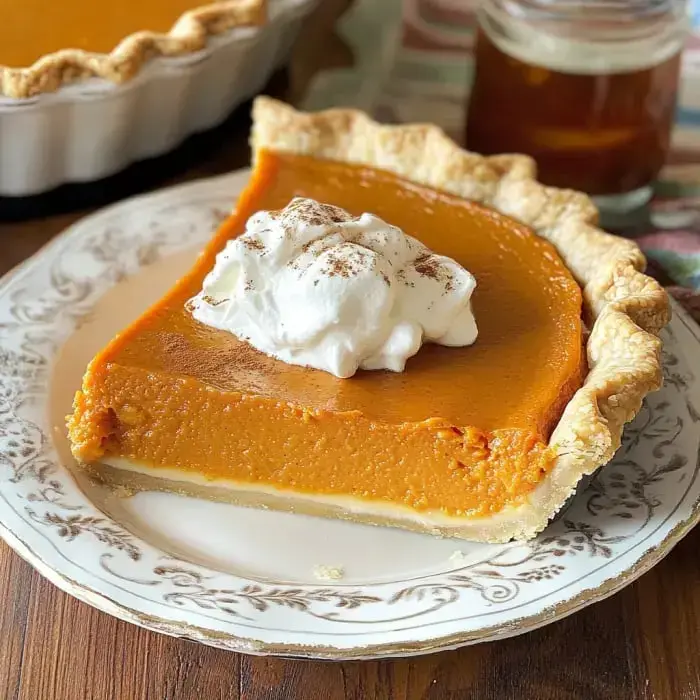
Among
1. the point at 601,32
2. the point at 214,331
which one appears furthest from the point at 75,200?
the point at 601,32

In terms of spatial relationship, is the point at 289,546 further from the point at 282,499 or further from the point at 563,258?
the point at 563,258

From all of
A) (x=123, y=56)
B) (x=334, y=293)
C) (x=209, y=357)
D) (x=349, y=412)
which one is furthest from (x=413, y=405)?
(x=123, y=56)

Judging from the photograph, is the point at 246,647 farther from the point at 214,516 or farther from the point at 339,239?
the point at 339,239

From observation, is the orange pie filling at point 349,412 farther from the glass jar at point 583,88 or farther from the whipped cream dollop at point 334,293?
the glass jar at point 583,88

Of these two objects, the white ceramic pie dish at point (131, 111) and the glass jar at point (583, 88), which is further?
the glass jar at point (583, 88)

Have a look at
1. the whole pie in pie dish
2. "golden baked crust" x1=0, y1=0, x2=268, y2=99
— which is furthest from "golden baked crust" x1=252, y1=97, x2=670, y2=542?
"golden baked crust" x1=0, y1=0, x2=268, y2=99

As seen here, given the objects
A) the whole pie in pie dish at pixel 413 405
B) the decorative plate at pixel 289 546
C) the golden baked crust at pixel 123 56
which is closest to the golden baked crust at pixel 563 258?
the whole pie in pie dish at pixel 413 405
